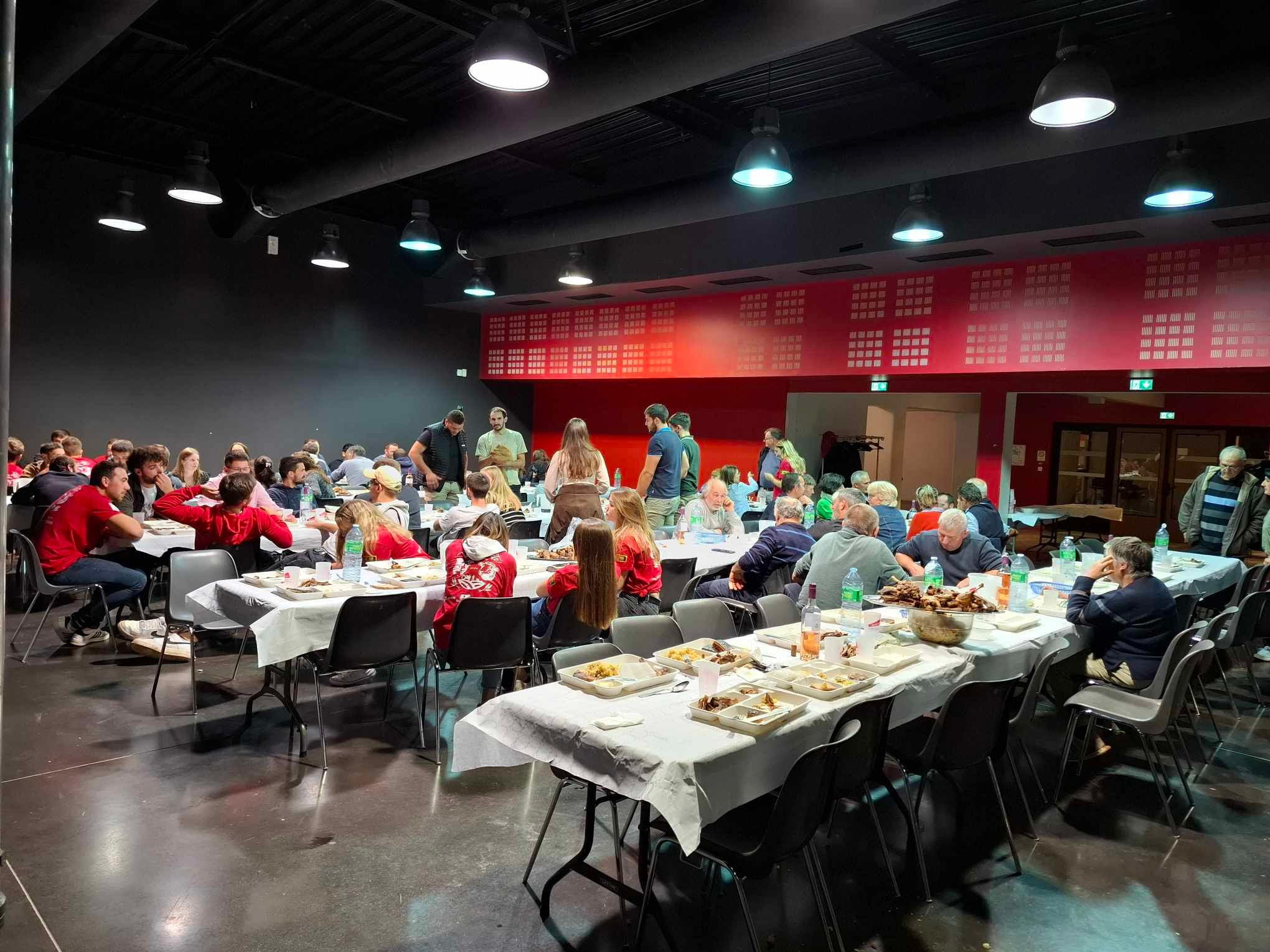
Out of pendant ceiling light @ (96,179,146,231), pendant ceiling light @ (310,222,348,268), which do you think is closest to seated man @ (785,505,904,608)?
pendant ceiling light @ (310,222,348,268)

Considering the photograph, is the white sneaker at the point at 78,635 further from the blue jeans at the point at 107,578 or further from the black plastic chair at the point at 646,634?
the black plastic chair at the point at 646,634

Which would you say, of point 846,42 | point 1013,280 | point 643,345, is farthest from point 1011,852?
point 643,345

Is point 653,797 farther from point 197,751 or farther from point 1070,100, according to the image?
point 1070,100

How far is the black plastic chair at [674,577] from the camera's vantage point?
19.5ft

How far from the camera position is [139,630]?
6238mm

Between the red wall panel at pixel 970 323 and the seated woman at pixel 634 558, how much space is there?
487cm

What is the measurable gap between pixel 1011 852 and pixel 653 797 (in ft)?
6.45

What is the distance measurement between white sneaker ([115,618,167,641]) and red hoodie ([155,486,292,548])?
3.13 ft

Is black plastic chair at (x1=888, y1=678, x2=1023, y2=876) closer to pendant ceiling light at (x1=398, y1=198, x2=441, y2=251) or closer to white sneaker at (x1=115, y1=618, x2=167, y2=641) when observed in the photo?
white sneaker at (x1=115, y1=618, x2=167, y2=641)

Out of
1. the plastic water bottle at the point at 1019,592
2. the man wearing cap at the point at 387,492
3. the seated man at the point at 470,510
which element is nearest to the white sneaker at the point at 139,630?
the man wearing cap at the point at 387,492

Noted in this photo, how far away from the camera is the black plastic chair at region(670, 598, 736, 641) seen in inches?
169

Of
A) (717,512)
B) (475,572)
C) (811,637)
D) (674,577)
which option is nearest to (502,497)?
(717,512)

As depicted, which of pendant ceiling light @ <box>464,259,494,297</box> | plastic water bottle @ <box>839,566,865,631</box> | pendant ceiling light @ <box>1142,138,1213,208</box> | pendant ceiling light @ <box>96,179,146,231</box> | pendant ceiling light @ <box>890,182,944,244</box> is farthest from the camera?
pendant ceiling light @ <box>464,259,494,297</box>

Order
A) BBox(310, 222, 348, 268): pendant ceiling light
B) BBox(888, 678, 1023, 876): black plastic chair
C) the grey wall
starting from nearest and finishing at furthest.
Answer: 1. BBox(888, 678, 1023, 876): black plastic chair
2. the grey wall
3. BBox(310, 222, 348, 268): pendant ceiling light
